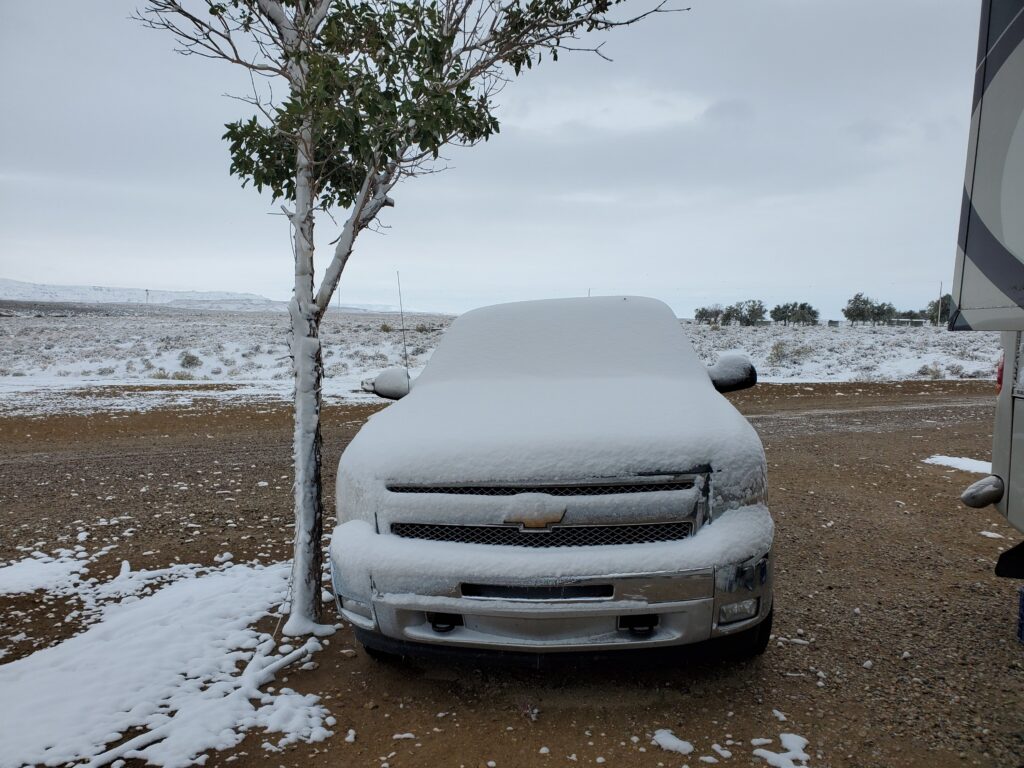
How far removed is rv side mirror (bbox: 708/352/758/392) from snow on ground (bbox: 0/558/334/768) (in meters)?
2.58

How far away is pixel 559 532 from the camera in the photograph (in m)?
2.48

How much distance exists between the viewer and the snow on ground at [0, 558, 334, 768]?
→ 2.40m

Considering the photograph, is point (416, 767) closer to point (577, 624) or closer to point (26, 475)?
point (577, 624)

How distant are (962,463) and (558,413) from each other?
6.42 meters

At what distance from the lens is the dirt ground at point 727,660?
239 cm

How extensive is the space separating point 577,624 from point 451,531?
60 centimetres

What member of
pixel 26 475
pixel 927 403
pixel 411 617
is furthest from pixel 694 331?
pixel 411 617

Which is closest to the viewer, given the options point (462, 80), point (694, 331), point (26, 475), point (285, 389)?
point (462, 80)

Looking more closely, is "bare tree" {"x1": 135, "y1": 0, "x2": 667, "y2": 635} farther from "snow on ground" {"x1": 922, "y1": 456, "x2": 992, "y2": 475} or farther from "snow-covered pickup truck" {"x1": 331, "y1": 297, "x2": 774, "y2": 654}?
"snow on ground" {"x1": 922, "y1": 456, "x2": 992, "y2": 475}

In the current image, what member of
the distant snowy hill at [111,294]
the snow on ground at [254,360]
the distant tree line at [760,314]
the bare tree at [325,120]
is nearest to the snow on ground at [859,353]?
the snow on ground at [254,360]

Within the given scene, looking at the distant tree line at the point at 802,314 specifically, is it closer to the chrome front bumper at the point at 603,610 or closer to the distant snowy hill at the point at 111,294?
the chrome front bumper at the point at 603,610

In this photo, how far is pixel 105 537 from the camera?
15.8ft

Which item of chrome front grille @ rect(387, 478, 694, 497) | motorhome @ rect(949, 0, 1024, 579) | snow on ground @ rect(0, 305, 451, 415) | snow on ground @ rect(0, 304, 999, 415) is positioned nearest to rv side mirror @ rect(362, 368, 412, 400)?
chrome front grille @ rect(387, 478, 694, 497)

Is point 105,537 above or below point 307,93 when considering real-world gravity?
below
